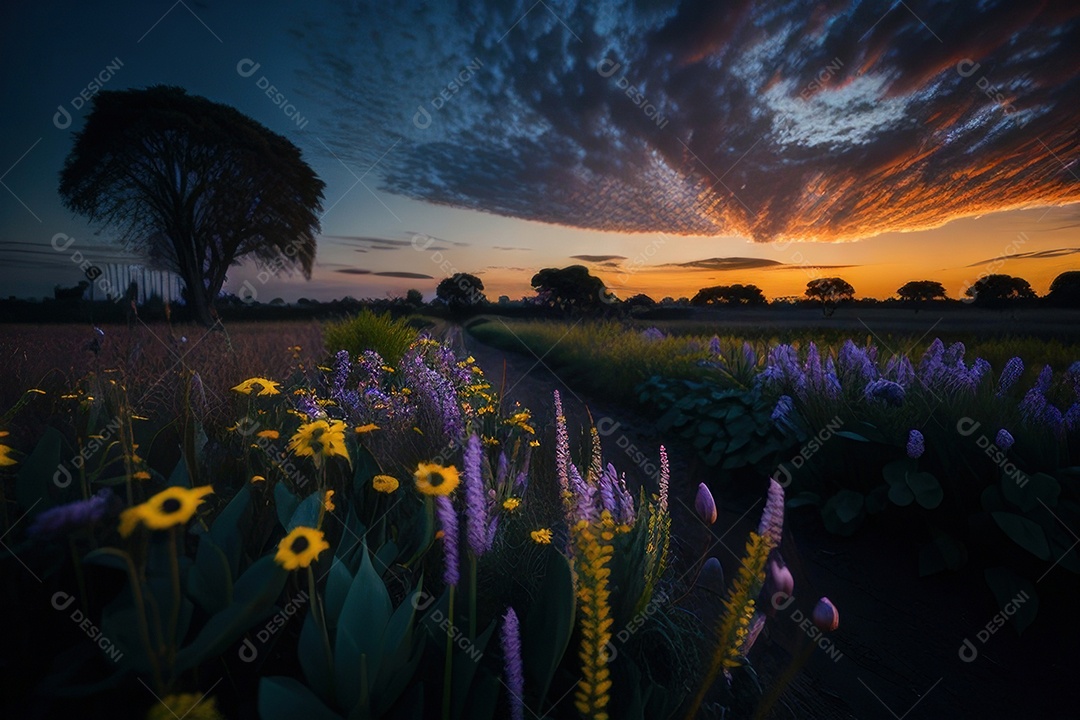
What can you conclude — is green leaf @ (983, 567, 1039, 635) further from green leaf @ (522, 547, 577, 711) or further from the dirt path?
green leaf @ (522, 547, 577, 711)

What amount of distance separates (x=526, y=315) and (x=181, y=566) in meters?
23.5

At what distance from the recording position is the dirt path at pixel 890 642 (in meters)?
2.22

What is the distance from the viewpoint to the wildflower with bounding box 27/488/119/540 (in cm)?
77

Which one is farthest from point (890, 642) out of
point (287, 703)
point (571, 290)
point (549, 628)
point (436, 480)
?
point (571, 290)

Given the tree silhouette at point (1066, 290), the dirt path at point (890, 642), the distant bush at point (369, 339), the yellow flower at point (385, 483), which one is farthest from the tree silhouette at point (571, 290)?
the yellow flower at point (385, 483)

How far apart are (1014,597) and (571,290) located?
21.1 metres

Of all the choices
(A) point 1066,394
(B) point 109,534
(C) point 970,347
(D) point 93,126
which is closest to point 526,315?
(D) point 93,126

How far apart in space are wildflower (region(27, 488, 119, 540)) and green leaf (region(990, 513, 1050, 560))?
12.2 feet

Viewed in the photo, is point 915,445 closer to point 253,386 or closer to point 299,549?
point 299,549

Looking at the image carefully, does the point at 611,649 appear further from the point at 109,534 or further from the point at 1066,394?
the point at 1066,394

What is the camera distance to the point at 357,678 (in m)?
1.15

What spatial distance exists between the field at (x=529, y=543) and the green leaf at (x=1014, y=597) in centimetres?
1

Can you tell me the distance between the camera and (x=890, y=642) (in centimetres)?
261

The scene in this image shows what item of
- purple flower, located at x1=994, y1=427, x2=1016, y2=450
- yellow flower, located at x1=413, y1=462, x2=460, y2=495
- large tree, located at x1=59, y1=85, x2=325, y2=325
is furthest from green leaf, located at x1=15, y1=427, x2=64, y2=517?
large tree, located at x1=59, y1=85, x2=325, y2=325
